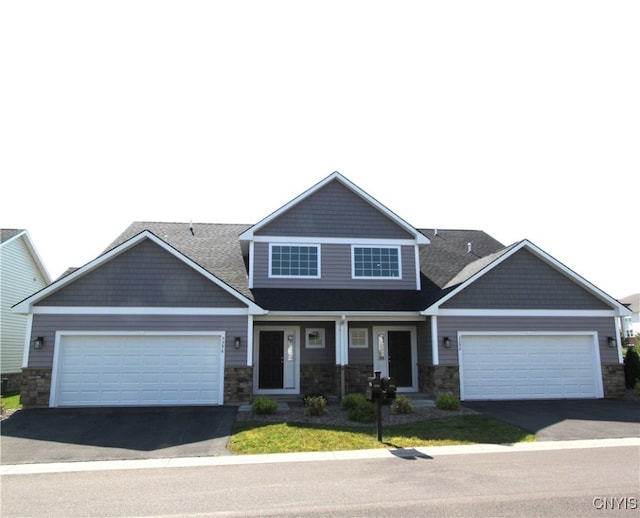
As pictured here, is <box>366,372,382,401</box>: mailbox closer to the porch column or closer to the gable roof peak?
the porch column

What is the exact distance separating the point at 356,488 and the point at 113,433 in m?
6.67

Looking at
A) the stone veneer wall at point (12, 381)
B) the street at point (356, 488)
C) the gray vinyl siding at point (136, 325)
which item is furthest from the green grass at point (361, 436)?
the stone veneer wall at point (12, 381)

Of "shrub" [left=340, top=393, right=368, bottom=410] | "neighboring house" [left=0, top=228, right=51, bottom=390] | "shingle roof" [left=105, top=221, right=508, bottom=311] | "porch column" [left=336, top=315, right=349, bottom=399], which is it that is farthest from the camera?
"neighboring house" [left=0, top=228, right=51, bottom=390]

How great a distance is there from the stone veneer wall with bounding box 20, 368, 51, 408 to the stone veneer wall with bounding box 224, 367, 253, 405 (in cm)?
523

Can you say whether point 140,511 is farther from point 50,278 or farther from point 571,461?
point 50,278

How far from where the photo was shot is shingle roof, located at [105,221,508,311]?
15.8 metres

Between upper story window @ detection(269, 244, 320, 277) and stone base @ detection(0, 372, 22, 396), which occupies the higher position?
upper story window @ detection(269, 244, 320, 277)

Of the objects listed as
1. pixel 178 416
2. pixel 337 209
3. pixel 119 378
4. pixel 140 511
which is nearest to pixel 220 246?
pixel 337 209

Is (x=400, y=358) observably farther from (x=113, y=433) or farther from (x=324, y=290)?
(x=113, y=433)

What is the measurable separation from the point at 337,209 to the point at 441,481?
12.0m

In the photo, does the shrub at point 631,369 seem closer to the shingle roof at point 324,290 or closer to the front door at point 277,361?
the shingle roof at point 324,290

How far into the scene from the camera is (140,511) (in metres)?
6.01

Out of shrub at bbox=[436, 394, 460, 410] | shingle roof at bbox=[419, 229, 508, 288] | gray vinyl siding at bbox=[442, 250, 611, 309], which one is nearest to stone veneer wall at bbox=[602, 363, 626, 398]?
gray vinyl siding at bbox=[442, 250, 611, 309]

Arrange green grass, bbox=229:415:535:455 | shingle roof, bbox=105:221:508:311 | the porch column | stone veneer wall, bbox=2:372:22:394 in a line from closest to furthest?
green grass, bbox=229:415:535:455 < the porch column < shingle roof, bbox=105:221:508:311 < stone veneer wall, bbox=2:372:22:394
